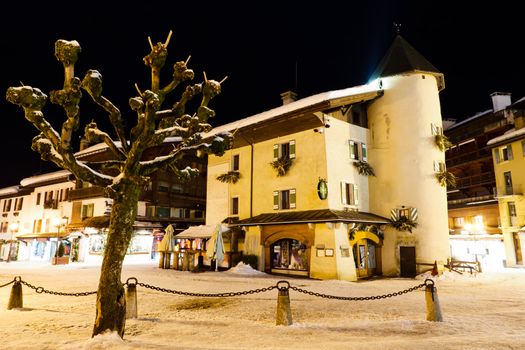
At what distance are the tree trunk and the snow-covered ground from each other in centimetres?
39

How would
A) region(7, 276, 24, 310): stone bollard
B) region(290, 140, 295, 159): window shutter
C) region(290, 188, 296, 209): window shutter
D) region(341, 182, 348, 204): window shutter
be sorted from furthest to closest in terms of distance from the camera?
1. region(290, 140, 295, 159): window shutter
2. region(290, 188, 296, 209): window shutter
3. region(341, 182, 348, 204): window shutter
4. region(7, 276, 24, 310): stone bollard

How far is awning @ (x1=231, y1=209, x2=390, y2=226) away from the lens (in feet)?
61.0

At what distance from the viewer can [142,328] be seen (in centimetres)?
829

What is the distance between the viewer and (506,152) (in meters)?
31.9

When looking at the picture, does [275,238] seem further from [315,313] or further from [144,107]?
[144,107]

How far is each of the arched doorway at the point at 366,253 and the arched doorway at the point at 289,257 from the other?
120 inches

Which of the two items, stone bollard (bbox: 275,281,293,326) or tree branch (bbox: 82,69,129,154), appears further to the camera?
stone bollard (bbox: 275,281,293,326)


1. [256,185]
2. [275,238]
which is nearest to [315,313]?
[275,238]

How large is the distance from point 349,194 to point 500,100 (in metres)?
28.1

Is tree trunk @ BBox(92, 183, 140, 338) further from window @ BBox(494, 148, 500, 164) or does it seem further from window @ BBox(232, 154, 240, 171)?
window @ BBox(494, 148, 500, 164)

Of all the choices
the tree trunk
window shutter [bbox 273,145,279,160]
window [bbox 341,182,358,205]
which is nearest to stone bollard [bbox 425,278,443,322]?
the tree trunk

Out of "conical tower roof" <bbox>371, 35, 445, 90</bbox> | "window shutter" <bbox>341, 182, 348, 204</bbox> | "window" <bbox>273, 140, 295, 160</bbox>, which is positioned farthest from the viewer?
"conical tower roof" <bbox>371, 35, 445, 90</bbox>

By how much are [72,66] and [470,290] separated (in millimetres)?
17065

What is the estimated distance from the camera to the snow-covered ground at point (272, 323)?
22.9ft
